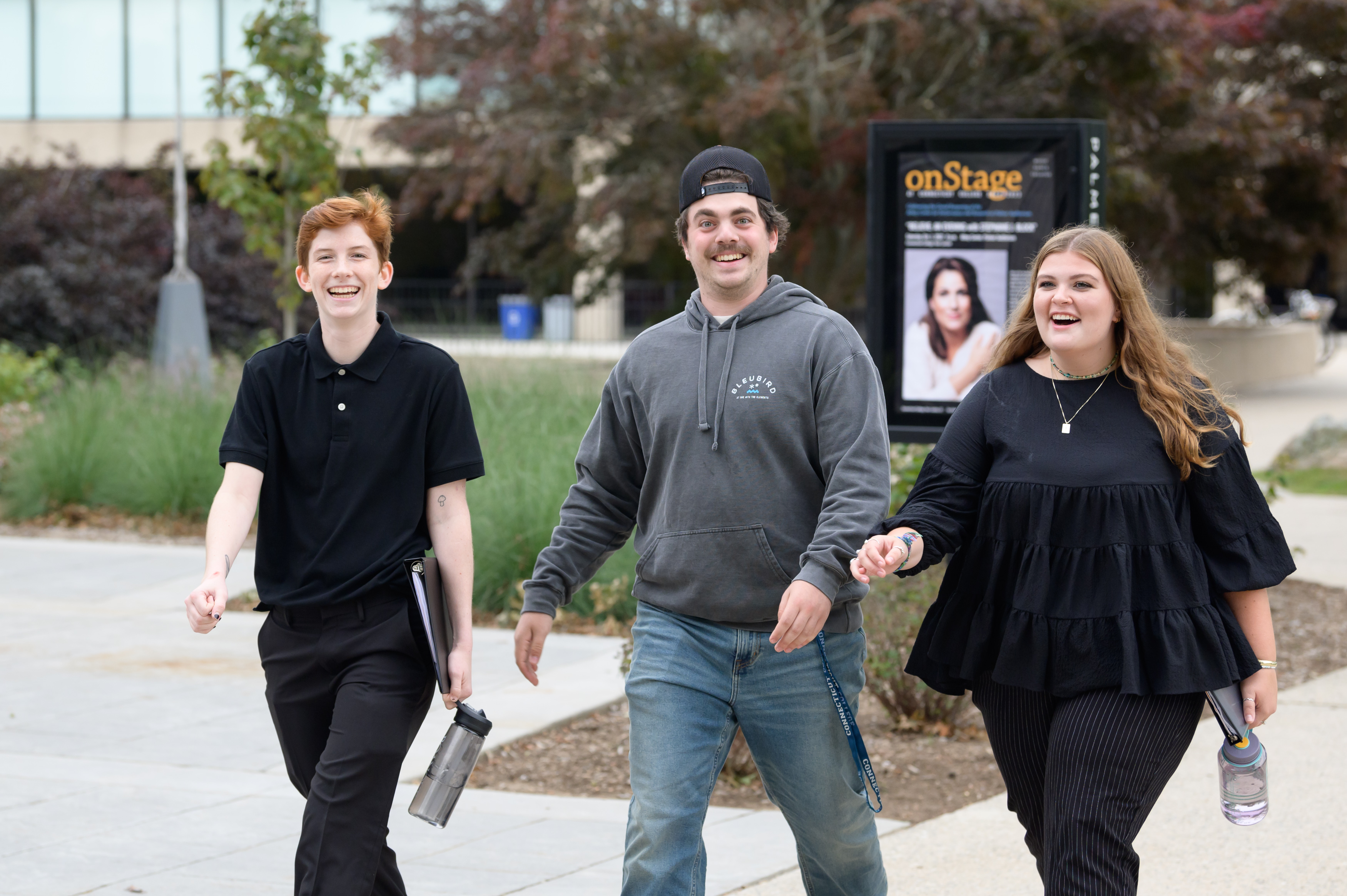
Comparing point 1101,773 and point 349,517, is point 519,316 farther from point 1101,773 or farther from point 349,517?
point 1101,773

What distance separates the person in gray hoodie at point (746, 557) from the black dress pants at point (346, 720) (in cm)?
39

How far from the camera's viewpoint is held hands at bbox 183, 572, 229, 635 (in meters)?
3.07

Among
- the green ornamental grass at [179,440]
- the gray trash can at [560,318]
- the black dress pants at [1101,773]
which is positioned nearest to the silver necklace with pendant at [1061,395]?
the black dress pants at [1101,773]

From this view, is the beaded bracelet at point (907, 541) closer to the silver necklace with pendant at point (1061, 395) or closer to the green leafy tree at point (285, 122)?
the silver necklace with pendant at point (1061, 395)

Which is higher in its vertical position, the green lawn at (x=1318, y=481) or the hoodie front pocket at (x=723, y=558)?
the hoodie front pocket at (x=723, y=558)

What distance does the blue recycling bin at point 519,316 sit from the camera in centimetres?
2781

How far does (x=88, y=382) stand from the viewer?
1412 cm

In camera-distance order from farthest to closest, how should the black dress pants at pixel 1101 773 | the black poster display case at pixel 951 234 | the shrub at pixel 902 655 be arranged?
the black poster display case at pixel 951 234 < the shrub at pixel 902 655 < the black dress pants at pixel 1101 773

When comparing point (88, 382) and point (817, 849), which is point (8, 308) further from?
point (817, 849)

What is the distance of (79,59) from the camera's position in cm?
Result: 3759

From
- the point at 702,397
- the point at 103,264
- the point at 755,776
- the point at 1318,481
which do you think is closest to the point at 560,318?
the point at 103,264

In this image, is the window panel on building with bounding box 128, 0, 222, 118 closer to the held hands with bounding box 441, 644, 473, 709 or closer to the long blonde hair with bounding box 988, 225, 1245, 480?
the held hands with bounding box 441, 644, 473, 709

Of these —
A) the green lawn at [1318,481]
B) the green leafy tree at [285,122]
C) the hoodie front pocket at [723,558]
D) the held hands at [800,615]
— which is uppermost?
the green leafy tree at [285,122]

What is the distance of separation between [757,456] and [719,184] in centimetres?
62
